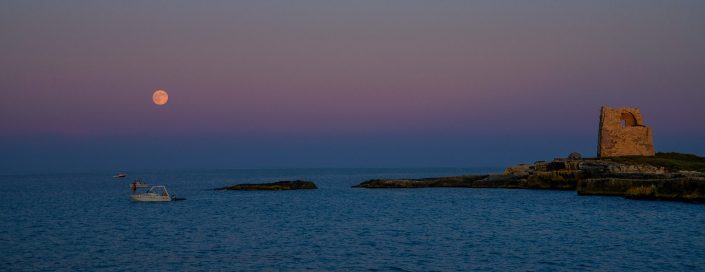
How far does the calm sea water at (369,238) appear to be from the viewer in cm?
2725

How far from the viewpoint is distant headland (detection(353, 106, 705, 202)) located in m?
64.1

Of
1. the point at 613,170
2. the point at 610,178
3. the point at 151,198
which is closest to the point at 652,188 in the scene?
the point at 610,178

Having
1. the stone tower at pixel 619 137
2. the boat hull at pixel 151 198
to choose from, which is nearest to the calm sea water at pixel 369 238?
the boat hull at pixel 151 198

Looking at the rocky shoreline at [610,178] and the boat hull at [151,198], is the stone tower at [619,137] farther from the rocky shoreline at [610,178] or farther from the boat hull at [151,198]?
the boat hull at [151,198]

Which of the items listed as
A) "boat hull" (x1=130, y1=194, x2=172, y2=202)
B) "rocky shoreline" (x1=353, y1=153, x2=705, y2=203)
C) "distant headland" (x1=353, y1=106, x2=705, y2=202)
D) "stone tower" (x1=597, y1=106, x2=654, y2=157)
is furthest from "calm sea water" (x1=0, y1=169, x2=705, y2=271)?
"stone tower" (x1=597, y1=106, x2=654, y2=157)

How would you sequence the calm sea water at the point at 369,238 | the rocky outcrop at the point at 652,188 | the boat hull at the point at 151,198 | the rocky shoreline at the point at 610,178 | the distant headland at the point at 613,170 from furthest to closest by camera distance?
1. the boat hull at the point at 151,198
2. the distant headland at the point at 613,170
3. the rocky shoreline at the point at 610,178
4. the rocky outcrop at the point at 652,188
5. the calm sea water at the point at 369,238

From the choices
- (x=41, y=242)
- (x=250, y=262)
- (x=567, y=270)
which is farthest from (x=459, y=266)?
(x=41, y=242)

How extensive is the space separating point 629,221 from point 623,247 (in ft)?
40.3

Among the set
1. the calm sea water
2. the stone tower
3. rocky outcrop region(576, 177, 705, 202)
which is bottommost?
the calm sea water

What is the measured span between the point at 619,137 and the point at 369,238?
60.8 metres

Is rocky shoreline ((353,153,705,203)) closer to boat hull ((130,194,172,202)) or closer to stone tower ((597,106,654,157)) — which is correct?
stone tower ((597,106,654,157))

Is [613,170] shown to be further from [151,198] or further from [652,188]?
[151,198]

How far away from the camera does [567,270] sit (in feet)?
82.5

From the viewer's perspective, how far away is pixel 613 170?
7344cm
